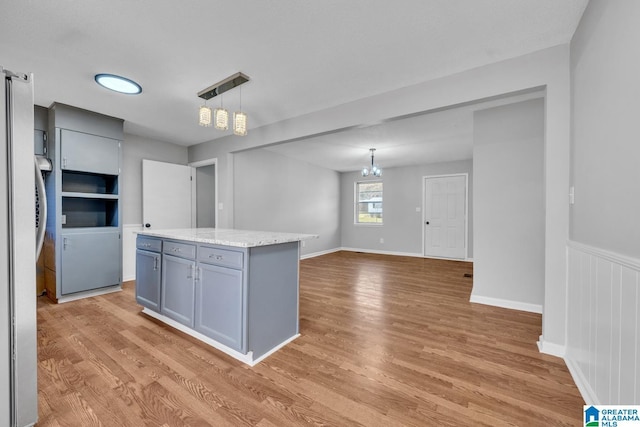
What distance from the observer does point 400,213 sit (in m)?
7.03

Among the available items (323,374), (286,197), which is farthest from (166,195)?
(323,374)

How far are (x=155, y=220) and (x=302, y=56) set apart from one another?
374cm

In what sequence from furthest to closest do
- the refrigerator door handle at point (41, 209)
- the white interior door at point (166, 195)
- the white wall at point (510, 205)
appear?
the white interior door at point (166, 195) → the white wall at point (510, 205) → the refrigerator door handle at point (41, 209)

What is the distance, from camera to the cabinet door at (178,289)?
2355 mm

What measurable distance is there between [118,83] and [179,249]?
1816mm

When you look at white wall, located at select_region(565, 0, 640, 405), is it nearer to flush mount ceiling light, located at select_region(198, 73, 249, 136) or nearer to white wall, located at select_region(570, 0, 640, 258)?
white wall, located at select_region(570, 0, 640, 258)

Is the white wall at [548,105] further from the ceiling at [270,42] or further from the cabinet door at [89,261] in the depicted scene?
the cabinet door at [89,261]

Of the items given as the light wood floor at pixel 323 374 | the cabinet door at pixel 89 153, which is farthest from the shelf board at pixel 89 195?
the light wood floor at pixel 323 374

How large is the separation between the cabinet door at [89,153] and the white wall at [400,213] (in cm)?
561

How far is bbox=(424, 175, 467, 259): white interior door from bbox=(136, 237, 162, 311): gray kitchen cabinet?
5816 millimetres

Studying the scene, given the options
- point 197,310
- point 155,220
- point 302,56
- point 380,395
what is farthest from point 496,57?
point 155,220

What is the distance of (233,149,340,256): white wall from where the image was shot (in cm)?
492

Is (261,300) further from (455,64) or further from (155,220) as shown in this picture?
(155,220)

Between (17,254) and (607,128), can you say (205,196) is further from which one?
(607,128)
